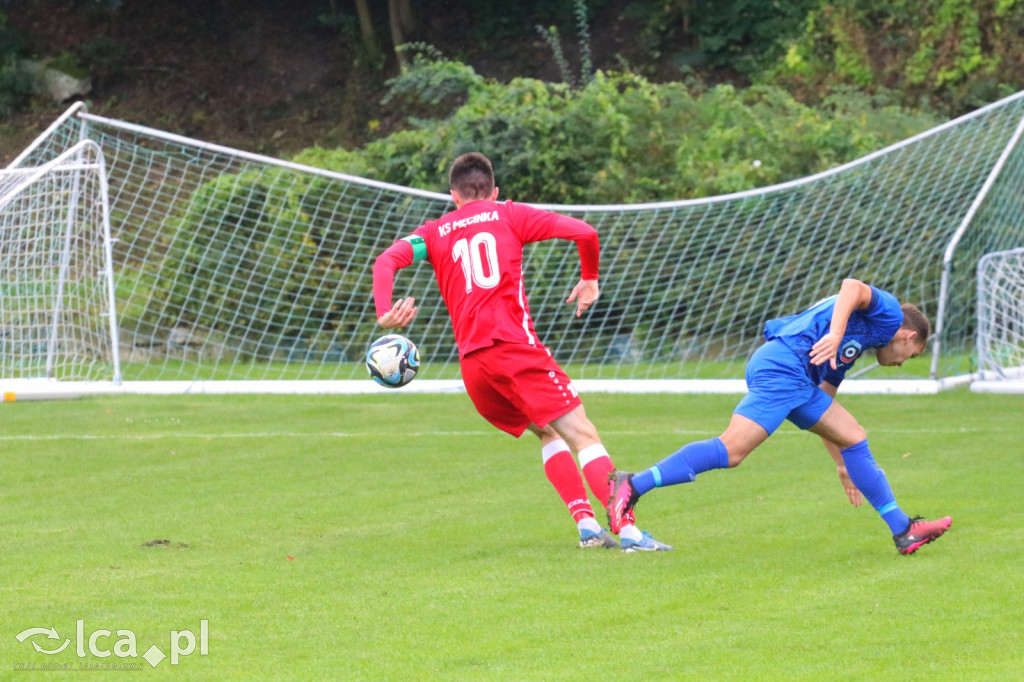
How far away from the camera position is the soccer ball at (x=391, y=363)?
691 cm

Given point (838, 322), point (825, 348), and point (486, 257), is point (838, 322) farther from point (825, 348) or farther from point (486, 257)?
point (486, 257)

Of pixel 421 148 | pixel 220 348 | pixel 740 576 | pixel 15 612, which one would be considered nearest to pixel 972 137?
pixel 421 148

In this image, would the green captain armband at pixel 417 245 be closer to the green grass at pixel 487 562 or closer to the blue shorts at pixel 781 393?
the green grass at pixel 487 562

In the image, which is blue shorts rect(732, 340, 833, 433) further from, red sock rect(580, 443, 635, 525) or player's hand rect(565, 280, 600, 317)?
player's hand rect(565, 280, 600, 317)

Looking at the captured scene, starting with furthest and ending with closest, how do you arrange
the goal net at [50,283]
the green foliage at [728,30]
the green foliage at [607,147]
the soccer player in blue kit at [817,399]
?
1. the green foliage at [728,30]
2. the green foliage at [607,147]
3. the goal net at [50,283]
4. the soccer player in blue kit at [817,399]

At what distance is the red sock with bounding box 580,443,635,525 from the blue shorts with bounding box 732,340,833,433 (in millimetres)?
708

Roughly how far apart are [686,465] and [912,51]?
20376 mm

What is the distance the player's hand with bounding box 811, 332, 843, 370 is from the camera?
598 cm

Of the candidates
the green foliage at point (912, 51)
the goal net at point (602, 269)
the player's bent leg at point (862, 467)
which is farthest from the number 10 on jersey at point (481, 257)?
the green foliage at point (912, 51)

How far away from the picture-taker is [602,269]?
1645cm

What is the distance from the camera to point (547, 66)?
90.6 feet

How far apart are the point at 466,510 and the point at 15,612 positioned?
9.99 feet

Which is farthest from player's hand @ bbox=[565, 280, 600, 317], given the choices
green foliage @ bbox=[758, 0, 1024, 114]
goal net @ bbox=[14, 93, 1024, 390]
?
green foliage @ bbox=[758, 0, 1024, 114]

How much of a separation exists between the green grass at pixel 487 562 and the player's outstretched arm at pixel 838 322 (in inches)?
36.3
